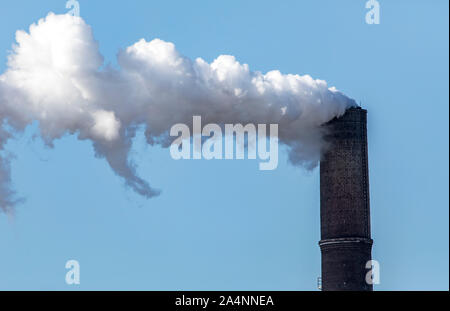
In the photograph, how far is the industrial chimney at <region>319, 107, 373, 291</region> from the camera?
78062 mm

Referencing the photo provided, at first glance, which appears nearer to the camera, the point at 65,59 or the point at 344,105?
the point at 65,59

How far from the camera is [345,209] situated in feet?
258

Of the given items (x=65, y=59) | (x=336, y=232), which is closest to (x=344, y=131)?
(x=336, y=232)

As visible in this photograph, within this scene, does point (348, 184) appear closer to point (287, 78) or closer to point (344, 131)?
point (344, 131)

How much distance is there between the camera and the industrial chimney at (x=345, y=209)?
7806 cm
